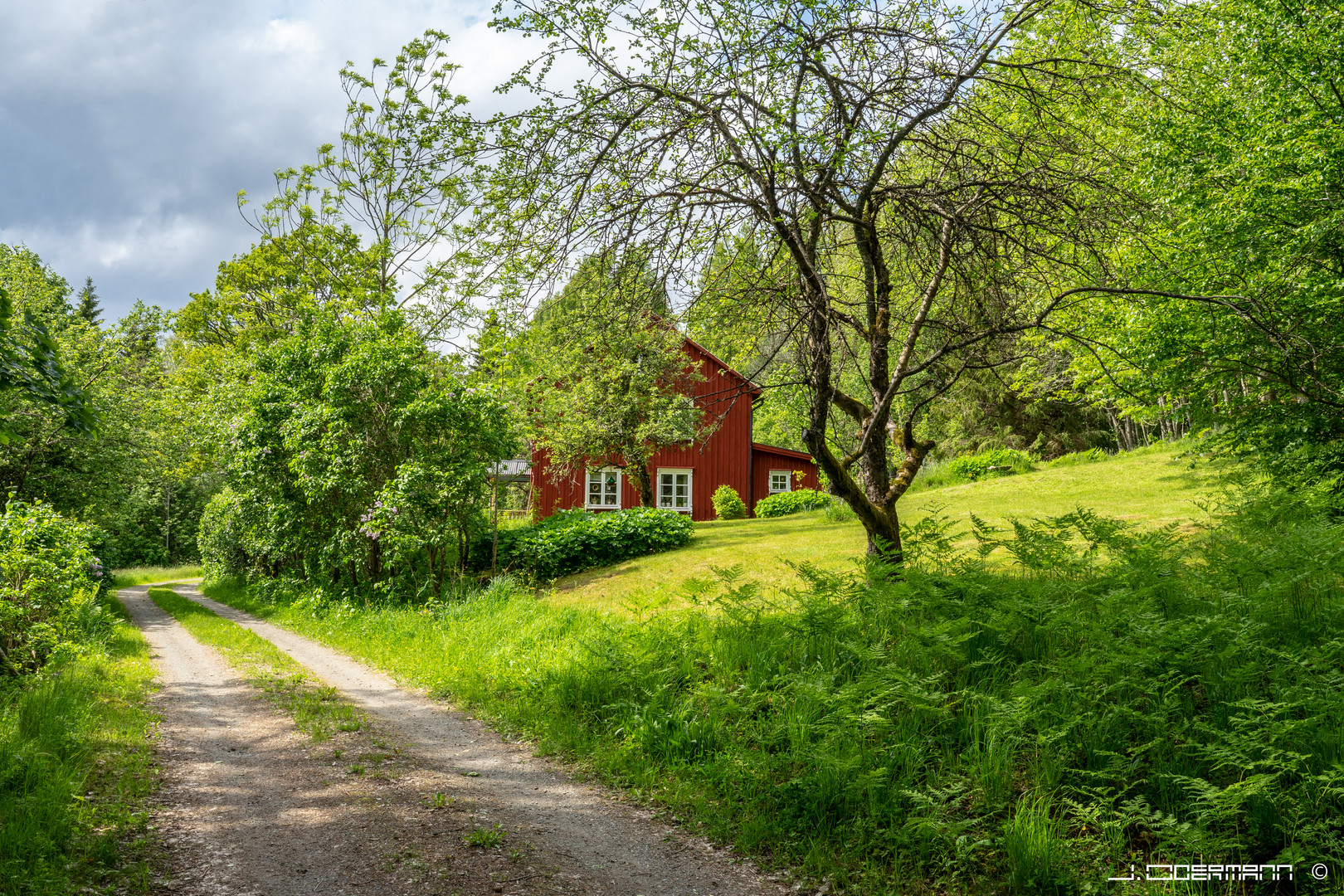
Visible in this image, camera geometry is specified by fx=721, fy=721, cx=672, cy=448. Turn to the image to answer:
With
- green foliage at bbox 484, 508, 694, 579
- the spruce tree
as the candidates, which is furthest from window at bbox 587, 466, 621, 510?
the spruce tree

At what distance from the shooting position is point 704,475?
2580 cm

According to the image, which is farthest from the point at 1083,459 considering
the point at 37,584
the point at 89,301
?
the point at 89,301

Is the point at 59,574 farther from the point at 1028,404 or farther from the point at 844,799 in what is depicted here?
the point at 1028,404

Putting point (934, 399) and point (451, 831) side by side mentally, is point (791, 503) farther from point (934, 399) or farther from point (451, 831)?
point (451, 831)

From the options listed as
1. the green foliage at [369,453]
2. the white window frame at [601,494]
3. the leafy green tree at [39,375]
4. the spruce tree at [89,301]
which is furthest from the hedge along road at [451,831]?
the spruce tree at [89,301]

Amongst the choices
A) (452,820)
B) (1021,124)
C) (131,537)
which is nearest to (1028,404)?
(1021,124)

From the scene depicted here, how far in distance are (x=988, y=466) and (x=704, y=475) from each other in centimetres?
940

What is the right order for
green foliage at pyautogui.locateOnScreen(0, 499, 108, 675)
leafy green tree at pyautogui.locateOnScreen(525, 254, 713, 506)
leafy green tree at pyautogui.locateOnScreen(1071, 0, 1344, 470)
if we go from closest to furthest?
green foliage at pyautogui.locateOnScreen(0, 499, 108, 675) → leafy green tree at pyautogui.locateOnScreen(1071, 0, 1344, 470) → leafy green tree at pyautogui.locateOnScreen(525, 254, 713, 506)

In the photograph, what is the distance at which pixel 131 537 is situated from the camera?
3909 centimetres

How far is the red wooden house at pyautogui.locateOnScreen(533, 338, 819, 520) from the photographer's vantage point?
24.8 m

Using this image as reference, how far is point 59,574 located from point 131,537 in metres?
38.0

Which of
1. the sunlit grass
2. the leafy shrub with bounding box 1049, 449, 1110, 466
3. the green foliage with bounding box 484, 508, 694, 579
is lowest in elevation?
the sunlit grass

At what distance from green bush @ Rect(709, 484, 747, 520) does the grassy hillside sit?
3301 millimetres

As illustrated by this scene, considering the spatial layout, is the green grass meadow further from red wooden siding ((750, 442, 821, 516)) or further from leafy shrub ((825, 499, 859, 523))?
red wooden siding ((750, 442, 821, 516))
